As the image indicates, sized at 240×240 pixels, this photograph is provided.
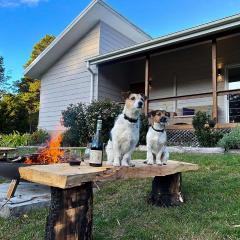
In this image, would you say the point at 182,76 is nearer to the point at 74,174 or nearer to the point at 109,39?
the point at 109,39

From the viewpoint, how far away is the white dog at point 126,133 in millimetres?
3328

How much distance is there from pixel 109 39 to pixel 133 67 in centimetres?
184

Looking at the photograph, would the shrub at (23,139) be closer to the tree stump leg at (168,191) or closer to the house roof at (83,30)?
the house roof at (83,30)

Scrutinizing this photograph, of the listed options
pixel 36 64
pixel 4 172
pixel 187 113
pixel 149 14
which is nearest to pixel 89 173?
pixel 4 172

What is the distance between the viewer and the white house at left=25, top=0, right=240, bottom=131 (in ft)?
38.8

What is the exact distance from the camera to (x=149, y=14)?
2286 cm

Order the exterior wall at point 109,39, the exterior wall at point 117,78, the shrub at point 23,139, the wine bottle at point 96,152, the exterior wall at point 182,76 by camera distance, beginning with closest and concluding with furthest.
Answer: the wine bottle at point 96,152, the exterior wall at point 182,76, the shrub at point 23,139, the exterior wall at point 117,78, the exterior wall at point 109,39

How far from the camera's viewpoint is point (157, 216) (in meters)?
3.79

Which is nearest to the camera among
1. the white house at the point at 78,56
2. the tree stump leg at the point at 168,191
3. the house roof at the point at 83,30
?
the tree stump leg at the point at 168,191

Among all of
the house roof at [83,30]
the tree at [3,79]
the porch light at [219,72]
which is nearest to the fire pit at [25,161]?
the porch light at [219,72]

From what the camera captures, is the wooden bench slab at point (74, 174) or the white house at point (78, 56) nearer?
the wooden bench slab at point (74, 174)

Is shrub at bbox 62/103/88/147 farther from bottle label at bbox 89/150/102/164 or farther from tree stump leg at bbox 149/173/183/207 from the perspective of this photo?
bottle label at bbox 89/150/102/164

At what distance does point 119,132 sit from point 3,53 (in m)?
27.6

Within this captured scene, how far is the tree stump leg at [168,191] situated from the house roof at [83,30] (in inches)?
431
